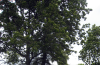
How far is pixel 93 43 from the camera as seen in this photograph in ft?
104

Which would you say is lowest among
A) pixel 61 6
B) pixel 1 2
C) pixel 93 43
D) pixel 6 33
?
pixel 6 33

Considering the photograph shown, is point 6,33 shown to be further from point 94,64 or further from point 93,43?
point 94,64

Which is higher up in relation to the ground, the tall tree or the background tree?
the background tree

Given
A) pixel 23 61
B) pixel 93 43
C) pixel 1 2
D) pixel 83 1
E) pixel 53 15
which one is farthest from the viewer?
pixel 93 43

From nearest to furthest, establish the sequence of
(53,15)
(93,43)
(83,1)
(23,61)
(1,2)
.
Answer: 1. (53,15)
2. (1,2)
3. (23,61)
4. (83,1)
5. (93,43)

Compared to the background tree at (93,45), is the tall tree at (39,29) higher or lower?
lower

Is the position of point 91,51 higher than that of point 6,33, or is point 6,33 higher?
point 91,51

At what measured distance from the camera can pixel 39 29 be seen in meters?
13.0

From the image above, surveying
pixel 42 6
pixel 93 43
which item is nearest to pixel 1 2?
pixel 42 6

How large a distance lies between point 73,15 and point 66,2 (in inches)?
125

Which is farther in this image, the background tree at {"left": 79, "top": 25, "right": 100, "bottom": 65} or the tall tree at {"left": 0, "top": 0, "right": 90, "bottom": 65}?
the background tree at {"left": 79, "top": 25, "right": 100, "bottom": 65}

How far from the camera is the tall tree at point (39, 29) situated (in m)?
11.2

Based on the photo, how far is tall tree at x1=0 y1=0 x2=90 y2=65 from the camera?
1119 centimetres

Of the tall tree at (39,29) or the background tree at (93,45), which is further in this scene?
the background tree at (93,45)
